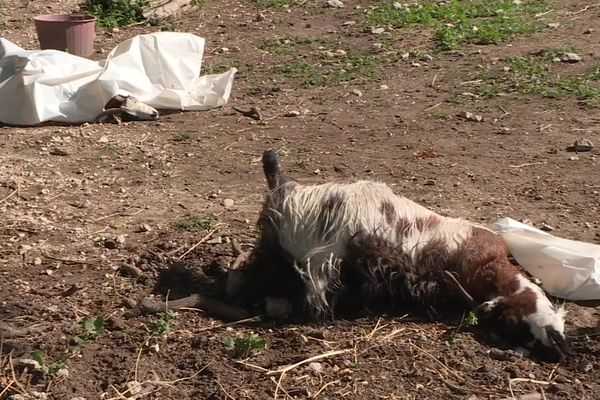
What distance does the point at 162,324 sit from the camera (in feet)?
13.2

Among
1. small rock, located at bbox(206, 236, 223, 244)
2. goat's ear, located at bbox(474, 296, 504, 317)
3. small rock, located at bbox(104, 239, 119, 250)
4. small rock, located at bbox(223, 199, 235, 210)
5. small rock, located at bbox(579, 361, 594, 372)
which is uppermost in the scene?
goat's ear, located at bbox(474, 296, 504, 317)

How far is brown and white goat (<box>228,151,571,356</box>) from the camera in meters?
4.10

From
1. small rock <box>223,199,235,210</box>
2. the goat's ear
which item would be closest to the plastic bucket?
small rock <box>223,199,235,210</box>

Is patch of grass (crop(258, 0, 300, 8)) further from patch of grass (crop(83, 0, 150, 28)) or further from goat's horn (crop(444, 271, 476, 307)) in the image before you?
goat's horn (crop(444, 271, 476, 307))

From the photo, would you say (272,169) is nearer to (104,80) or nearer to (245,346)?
(245,346)

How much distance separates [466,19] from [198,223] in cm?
541

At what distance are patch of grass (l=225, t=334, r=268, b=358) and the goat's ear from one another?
0.96m

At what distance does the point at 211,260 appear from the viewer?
4707mm

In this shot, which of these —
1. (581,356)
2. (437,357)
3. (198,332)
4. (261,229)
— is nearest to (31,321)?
(198,332)

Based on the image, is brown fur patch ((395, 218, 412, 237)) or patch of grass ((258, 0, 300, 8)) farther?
patch of grass ((258, 0, 300, 8))

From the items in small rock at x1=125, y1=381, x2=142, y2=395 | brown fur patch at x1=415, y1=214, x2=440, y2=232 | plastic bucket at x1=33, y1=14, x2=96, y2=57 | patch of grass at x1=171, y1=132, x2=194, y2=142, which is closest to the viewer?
small rock at x1=125, y1=381, x2=142, y2=395

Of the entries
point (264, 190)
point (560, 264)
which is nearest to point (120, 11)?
point (264, 190)

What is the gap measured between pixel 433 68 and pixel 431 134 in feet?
5.58

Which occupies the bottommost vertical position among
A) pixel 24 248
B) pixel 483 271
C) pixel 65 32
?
pixel 24 248
